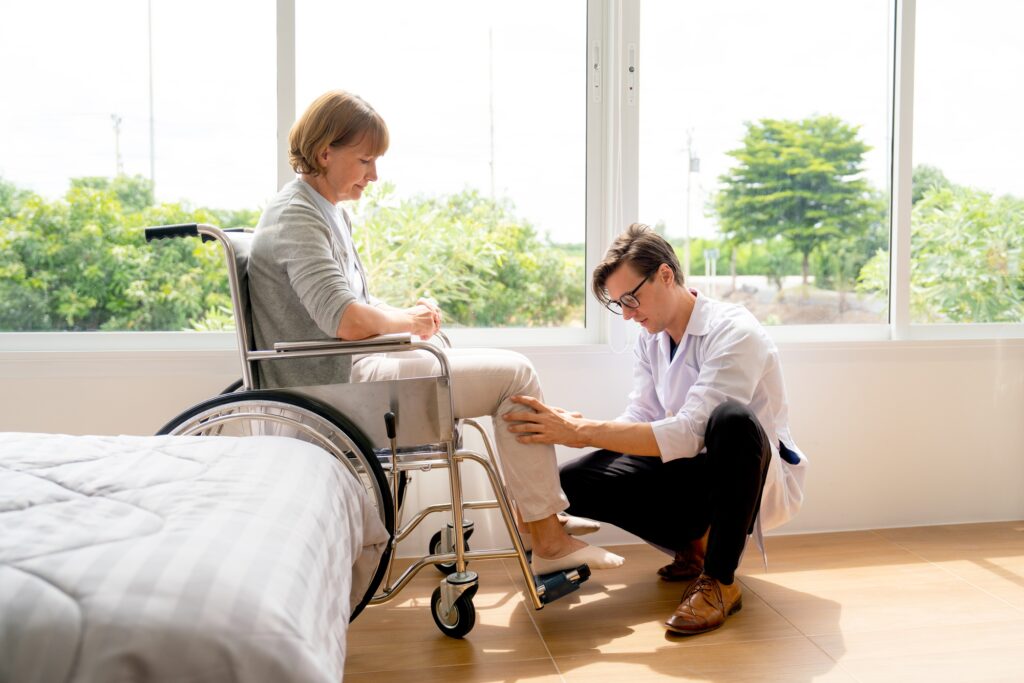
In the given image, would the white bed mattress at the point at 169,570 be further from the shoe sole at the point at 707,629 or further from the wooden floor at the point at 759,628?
the shoe sole at the point at 707,629

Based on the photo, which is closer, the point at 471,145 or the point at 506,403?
the point at 506,403

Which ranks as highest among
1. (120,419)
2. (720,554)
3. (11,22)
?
(11,22)

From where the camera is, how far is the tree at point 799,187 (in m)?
3.07

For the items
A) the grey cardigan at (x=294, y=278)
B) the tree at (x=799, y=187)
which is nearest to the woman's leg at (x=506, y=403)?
the grey cardigan at (x=294, y=278)

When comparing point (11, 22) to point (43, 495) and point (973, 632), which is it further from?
point (973, 632)

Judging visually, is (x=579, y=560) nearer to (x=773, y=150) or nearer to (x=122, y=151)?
(x=773, y=150)

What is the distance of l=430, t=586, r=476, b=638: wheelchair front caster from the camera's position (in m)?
2.06

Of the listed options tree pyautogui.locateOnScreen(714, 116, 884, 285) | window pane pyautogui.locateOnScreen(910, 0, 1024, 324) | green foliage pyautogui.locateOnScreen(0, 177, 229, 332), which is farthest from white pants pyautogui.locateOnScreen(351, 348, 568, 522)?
window pane pyautogui.locateOnScreen(910, 0, 1024, 324)

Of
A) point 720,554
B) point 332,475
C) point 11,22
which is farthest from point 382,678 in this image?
Result: point 11,22

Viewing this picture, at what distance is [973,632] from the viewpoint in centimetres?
213

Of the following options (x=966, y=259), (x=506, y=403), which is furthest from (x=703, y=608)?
(x=966, y=259)

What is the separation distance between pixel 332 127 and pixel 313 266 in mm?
356

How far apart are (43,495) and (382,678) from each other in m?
0.99

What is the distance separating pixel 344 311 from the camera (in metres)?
1.89
